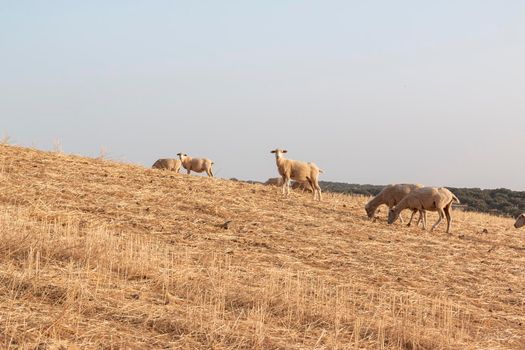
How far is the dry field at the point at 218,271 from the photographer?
7344 millimetres

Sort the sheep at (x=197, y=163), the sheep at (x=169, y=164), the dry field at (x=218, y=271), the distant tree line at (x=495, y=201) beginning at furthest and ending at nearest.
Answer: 1. the distant tree line at (x=495, y=201)
2. the sheep at (x=197, y=163)
3. the sheep at (x=169, y=164)
4. the dry field at (x=218, y=271)

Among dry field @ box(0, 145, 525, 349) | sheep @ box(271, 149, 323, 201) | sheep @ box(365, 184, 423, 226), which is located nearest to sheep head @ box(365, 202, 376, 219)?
sheep @ box(365, 184, 423, 226)

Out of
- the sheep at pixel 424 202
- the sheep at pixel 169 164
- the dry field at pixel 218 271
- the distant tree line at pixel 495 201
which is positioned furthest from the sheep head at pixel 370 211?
the distant tree line at pixel 495 201

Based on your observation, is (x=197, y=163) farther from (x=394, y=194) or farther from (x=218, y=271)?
Result: (x=218, y=271)

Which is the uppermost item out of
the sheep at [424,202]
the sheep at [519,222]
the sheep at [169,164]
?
the sheep at [169,164]

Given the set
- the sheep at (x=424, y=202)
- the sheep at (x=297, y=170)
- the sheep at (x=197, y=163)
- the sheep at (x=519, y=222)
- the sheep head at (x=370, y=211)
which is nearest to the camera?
the sheep at (x=424, y=202)

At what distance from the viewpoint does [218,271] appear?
10633 millimetres

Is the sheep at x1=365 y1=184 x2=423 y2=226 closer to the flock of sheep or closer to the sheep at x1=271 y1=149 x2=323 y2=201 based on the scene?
the flock of sheep

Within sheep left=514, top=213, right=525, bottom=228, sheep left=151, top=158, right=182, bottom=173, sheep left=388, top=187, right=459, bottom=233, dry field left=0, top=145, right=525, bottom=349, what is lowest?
dry field left=0, top=145, right=525, bottom=349

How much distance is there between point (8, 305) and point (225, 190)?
13.8 m

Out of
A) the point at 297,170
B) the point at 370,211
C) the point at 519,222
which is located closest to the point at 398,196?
the point at 370,211

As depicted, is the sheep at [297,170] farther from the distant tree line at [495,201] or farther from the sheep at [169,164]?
the distant tree line at [495,201]

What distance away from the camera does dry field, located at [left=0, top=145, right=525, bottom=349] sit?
7.34 metres

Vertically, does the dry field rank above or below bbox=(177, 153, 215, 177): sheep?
below
